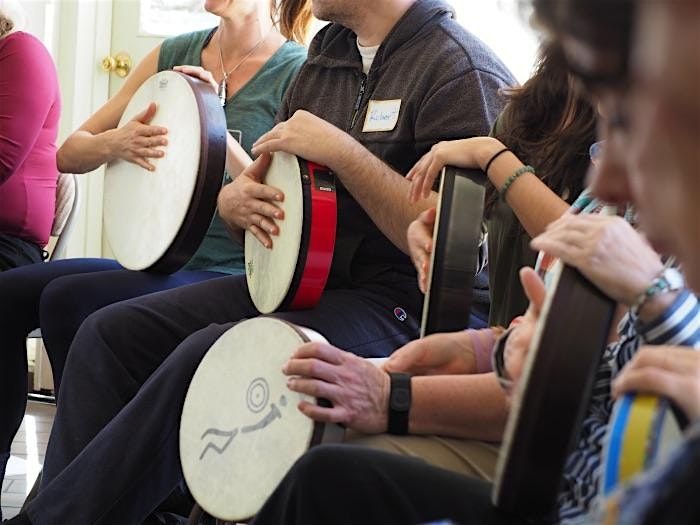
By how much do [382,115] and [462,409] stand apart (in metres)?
0.80

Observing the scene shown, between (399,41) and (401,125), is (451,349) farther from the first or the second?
(399,41)

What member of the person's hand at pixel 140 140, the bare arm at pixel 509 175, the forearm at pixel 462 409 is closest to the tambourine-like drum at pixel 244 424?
the forearm at pixel 462 409

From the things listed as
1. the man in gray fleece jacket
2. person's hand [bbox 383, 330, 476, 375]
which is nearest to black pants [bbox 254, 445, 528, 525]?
person's hand [bbox 383, 330, 476, 375]

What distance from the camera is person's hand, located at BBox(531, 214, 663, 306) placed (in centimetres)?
107

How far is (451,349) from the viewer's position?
1.56 metres

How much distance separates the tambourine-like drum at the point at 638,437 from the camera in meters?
0.90

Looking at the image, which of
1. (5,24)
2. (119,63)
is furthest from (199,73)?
(119,63)

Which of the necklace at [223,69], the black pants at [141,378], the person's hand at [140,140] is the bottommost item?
the black pants at [141,378]

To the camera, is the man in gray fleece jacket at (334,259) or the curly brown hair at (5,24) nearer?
the man in gray fleece jacket at (334,259)

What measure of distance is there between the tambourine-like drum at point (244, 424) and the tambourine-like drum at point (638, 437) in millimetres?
572

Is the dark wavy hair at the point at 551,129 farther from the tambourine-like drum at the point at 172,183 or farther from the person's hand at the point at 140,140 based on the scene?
the person's hand at the point at 140,140

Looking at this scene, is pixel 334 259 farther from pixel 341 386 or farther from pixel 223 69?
pixel 223 69

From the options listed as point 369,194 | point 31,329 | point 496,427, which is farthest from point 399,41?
point 31,329

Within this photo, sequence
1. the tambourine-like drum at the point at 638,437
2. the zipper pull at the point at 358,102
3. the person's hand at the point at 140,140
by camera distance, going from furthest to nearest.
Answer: the person's hand at the point at 140,140, the zipper pull at the point at 358,102, the tambourine-like drum at the point at 638,437
